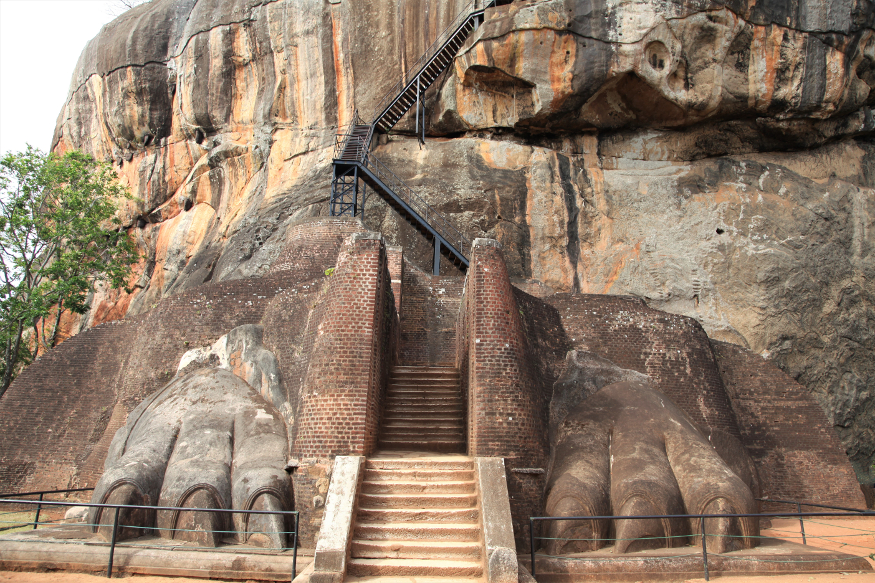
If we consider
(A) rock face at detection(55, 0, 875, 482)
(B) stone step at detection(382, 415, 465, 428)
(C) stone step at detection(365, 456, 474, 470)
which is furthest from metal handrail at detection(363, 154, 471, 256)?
(C) stone step at detection(365, 456, 474, 470)

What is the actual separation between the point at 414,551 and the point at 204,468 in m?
3.92

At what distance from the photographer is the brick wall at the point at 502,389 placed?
8.63m

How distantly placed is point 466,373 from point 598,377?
2.83m

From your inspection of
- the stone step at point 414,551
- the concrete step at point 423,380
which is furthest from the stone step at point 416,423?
the stone step at point 414,551

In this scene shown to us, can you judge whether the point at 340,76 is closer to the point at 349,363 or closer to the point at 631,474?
Answer: the point at 349,363

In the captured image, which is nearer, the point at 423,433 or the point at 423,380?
the point at 423,433

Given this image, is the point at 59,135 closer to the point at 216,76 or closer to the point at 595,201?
the point at 216,76

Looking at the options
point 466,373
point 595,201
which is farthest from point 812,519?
point 595,201

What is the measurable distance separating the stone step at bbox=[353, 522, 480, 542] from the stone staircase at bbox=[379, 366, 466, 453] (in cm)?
228

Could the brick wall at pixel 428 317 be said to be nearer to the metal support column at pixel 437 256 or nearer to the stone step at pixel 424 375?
the stone step at pixel 424 375

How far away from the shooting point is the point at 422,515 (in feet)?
24.7

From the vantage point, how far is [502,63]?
22031mm

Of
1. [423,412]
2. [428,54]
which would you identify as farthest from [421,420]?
[428,54]

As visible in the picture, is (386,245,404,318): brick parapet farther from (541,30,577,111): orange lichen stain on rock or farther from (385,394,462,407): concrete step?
(541,30,577,111): orange lichen stain on rock
